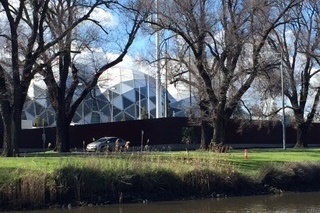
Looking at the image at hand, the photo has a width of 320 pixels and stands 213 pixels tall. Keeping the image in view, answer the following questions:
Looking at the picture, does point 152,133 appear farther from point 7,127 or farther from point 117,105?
point 117,105

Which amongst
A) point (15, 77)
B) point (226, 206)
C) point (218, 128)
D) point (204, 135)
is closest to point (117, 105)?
point (204, 135)

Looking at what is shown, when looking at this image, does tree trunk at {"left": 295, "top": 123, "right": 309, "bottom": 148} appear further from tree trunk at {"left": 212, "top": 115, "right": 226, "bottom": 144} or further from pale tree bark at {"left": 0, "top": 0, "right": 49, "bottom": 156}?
pale tree bark at {"left": 0, "top": 0, "right": 49, "bottom": 156}

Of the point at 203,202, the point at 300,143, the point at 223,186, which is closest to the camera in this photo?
the point at 203,202

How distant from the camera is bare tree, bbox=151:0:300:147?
39000mm

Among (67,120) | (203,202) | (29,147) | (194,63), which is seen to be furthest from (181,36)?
(29,147)

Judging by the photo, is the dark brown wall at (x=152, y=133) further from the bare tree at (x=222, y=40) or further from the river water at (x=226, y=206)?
the river water at (x=226, y=206)

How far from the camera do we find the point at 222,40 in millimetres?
39781

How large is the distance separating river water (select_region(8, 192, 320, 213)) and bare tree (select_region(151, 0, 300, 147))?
56.3ft

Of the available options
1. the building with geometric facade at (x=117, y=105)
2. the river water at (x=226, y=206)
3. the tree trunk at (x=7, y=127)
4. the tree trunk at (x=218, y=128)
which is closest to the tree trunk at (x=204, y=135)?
the tree trunk at (x=218, y=128)

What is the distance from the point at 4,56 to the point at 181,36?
12.7 meters

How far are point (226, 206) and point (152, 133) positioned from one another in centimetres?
3640

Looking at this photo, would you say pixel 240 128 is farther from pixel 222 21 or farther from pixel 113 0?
pixel 113 0

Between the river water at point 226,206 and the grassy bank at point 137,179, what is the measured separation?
76cm

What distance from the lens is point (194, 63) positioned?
41156 mm
